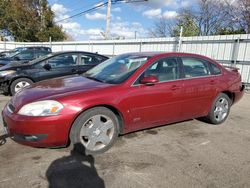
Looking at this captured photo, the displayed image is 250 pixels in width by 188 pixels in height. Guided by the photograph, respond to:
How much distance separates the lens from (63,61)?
7504mm

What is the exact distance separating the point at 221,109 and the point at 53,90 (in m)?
3.47

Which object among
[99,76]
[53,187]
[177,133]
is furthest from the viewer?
[177,133]

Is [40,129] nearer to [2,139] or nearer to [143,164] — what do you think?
[2,139]

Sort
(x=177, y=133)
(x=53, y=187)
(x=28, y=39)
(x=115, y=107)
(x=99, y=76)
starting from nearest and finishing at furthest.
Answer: (x=53, y=187), (x=115, y=107), (x=99, y=76), (x=177, y=133), (x=28, y=39)

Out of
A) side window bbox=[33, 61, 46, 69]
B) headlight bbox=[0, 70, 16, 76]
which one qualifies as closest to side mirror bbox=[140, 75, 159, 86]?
side window bbox=[33, 61, 46, 69]

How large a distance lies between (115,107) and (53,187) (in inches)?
54.5

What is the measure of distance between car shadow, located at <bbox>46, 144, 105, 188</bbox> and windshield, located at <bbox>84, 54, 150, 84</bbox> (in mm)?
1210

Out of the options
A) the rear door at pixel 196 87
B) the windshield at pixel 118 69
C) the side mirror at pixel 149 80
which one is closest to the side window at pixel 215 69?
the rear door at pixel 196 87

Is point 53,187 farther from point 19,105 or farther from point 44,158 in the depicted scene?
point 19,105

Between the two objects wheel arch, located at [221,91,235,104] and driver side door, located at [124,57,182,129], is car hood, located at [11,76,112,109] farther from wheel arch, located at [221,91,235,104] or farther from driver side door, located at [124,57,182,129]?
wheel arch, located at [221,91,235,104]

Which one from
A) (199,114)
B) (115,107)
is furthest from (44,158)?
(199,114)

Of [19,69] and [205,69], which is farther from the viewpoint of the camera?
[19,69]

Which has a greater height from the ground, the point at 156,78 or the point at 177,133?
the point at 156,78

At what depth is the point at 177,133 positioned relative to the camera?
14.9 ft
